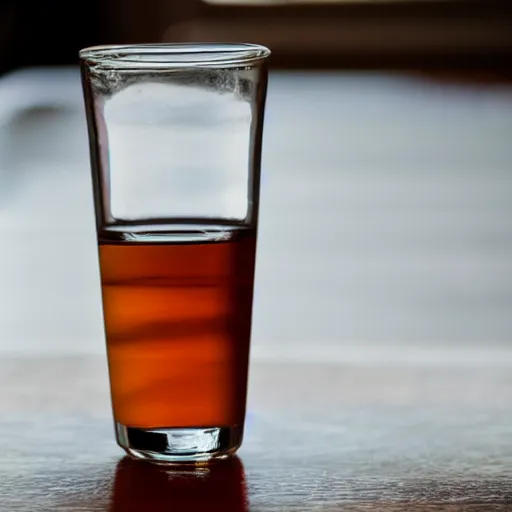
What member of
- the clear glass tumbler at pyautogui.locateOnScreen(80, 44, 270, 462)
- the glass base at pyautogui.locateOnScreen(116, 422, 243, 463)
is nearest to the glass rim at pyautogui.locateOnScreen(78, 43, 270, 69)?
the clear glass tumbler at pyautogui.locateOnScreen(80, 44, 270, 462)

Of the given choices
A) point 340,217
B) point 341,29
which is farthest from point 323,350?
point 341,29

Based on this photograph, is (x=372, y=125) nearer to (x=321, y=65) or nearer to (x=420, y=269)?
(x=420, y=269)

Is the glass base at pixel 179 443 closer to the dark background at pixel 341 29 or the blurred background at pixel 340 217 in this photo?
the blurred background at pixel 340 217

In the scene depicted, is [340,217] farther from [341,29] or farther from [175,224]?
[341,29]

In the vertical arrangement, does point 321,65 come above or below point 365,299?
below

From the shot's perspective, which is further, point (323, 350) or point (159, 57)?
point (323, 350)

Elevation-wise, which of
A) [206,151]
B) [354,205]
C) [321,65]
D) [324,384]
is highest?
[206,151]

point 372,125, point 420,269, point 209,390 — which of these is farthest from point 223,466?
point 372,125

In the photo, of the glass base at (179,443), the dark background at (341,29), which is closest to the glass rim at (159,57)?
the glass base at (179,443)
